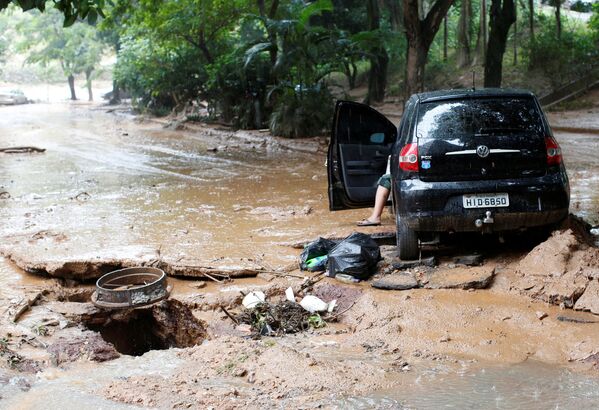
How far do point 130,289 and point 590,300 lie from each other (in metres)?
3.88

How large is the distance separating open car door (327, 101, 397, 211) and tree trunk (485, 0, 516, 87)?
1029 centimetres

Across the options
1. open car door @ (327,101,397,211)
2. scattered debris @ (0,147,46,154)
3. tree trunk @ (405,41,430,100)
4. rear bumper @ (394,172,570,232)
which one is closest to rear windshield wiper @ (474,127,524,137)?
rear bumper @ (394,172,570,232)

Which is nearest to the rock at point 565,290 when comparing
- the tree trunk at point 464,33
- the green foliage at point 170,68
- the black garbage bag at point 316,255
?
the black garbage bag at point 316,255

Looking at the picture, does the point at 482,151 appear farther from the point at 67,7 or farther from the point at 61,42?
the point at 61,42

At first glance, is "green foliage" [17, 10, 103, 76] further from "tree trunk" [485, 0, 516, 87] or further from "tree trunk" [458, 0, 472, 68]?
"tree trunk" [485, 0, 516, 87]

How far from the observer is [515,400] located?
417cm

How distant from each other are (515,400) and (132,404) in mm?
2379

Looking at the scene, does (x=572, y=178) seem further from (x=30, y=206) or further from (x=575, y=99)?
(x=575, y=99)

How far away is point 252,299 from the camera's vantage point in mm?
6203

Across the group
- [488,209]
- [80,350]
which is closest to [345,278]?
[488,209]

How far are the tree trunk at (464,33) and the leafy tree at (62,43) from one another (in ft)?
81.8

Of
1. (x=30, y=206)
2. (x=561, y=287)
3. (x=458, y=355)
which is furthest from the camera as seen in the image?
(x=30, y=206)

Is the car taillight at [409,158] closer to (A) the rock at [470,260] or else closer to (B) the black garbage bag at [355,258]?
(B) the black garbage bag at [355,258]

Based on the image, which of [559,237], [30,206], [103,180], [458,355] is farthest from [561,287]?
[103,180]
